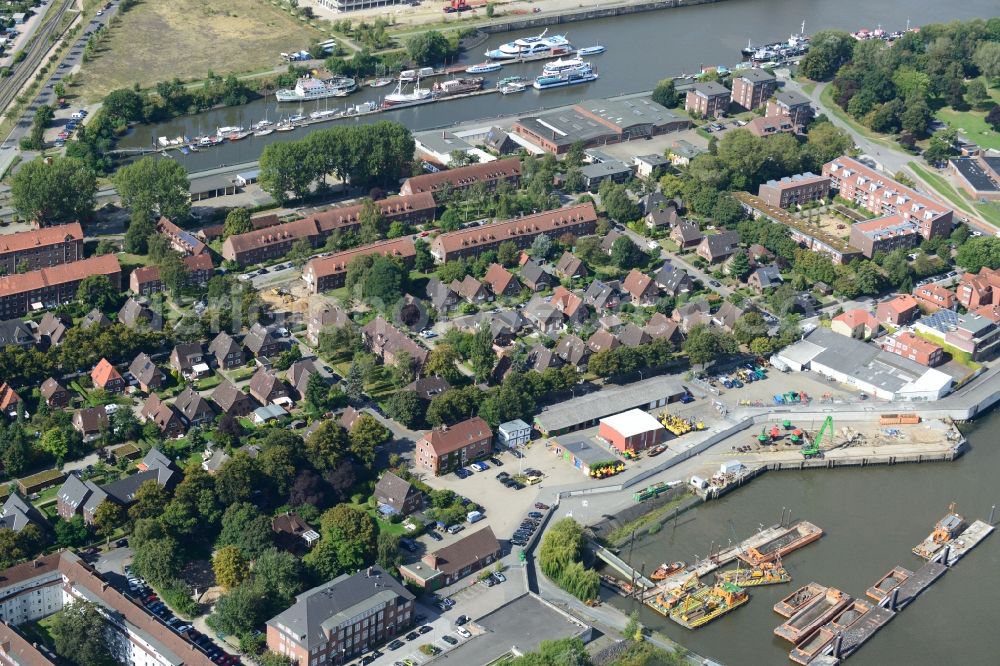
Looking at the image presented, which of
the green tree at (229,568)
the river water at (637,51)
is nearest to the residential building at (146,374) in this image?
the green tree at (229,568)

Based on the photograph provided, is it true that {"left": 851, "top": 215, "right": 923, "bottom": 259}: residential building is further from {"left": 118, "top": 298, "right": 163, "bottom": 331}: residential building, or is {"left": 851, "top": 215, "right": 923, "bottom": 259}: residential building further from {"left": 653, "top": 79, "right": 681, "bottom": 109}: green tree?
{"left": 118, "top": 298, "right": 163, "bottom": 331}: residential building

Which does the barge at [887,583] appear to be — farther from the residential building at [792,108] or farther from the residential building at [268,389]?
the residential building at [792,108]

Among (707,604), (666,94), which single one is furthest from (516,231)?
(707,604)

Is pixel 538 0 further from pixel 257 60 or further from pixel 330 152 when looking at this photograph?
pixel 330 152

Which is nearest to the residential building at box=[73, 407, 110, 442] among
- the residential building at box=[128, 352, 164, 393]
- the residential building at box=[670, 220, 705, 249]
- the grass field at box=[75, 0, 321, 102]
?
the residential building at box=[128, 352, 164, 393]

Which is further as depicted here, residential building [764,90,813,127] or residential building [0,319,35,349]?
residential building [764,90,813,127]
